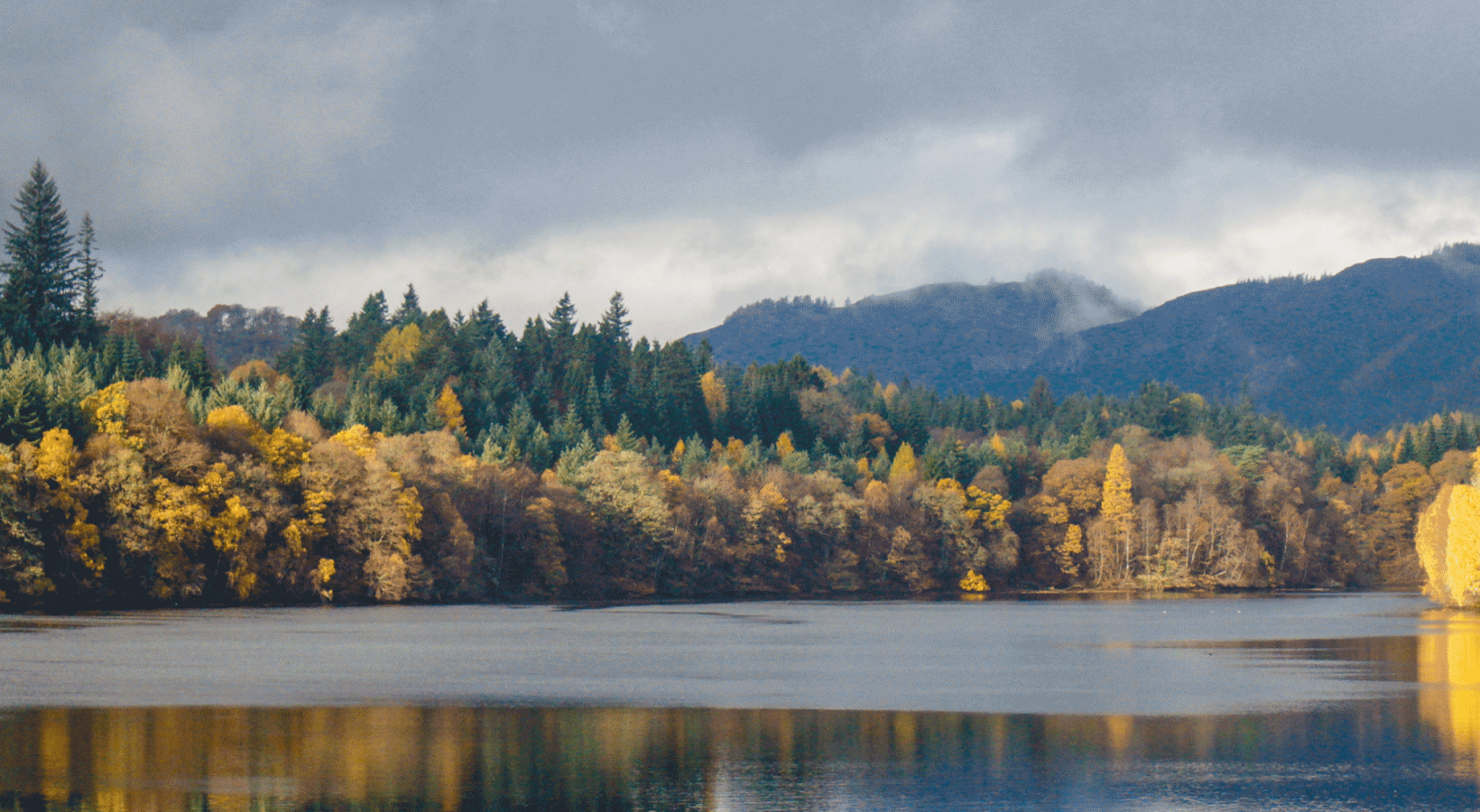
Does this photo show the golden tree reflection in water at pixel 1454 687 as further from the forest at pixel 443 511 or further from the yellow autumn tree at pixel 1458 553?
the forest at pixel 443 511

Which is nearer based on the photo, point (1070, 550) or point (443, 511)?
point (443, 511)

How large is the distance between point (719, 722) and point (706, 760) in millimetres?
6782

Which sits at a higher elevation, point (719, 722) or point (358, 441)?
point (358, 441)

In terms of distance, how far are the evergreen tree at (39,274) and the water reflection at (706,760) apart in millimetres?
144810

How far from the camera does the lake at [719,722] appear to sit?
28.6 meters

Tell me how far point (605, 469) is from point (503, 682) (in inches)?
4029

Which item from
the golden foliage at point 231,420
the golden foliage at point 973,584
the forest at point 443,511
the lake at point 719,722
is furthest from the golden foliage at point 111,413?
the golden foliage at point 973,584

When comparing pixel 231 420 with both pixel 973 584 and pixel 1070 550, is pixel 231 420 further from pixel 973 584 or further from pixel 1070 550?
pixel 1070 550

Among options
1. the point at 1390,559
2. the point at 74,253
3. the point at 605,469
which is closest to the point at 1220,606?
the point at 605,469

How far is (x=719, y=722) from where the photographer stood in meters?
39.3

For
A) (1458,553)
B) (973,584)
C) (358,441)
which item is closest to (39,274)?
(358,441)

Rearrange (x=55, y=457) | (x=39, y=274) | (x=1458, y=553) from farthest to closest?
(x=39, y=274) < (x=1458, y=553) < (x=55, y=457)

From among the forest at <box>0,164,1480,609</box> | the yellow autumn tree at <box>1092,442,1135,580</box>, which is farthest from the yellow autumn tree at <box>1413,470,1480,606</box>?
the yellow autumn tree at <box>1092,442,1135,580</box>

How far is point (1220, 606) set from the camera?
127500mm
